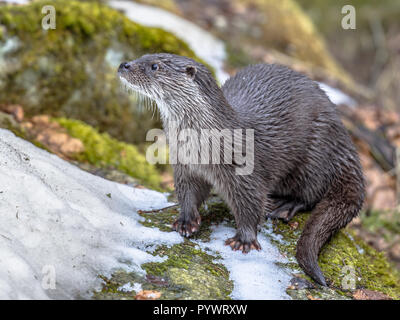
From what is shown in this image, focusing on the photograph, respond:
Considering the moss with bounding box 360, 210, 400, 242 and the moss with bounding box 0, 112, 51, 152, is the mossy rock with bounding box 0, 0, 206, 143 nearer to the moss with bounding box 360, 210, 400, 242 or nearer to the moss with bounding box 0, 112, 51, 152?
the moss with bounding box 0, 112, 51, 152

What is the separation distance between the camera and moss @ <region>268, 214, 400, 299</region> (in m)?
2.83

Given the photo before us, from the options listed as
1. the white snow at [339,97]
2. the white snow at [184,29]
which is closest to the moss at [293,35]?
the white snow at [339,97]

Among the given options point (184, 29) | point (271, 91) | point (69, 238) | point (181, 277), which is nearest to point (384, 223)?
point (271, 91)

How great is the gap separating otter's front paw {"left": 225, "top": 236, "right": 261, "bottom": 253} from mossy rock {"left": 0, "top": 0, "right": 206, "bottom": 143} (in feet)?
7.54

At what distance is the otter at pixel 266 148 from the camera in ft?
9.41

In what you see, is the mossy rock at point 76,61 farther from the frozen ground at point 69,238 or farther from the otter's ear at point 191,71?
the otter's ear at point 191,71

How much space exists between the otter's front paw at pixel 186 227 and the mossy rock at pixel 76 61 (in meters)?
2.06

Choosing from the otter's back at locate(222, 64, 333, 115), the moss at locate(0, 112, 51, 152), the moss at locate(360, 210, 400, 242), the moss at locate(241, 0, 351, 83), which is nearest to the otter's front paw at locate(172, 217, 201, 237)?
the otter's back at locate(222, 64, 333, 115)

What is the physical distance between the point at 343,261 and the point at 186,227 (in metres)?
1.03

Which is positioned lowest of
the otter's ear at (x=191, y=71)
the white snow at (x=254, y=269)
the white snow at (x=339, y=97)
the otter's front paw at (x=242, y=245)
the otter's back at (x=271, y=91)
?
the white snow at (x=254, y=269)

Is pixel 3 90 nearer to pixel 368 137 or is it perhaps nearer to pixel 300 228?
pixel 300 228

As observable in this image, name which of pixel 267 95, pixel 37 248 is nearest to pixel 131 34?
pixel 267 95

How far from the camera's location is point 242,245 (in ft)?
9.29

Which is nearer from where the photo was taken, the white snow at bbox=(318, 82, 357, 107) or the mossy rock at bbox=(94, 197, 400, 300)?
the mossy rock at bbox=(94, 197, 400, 300)
